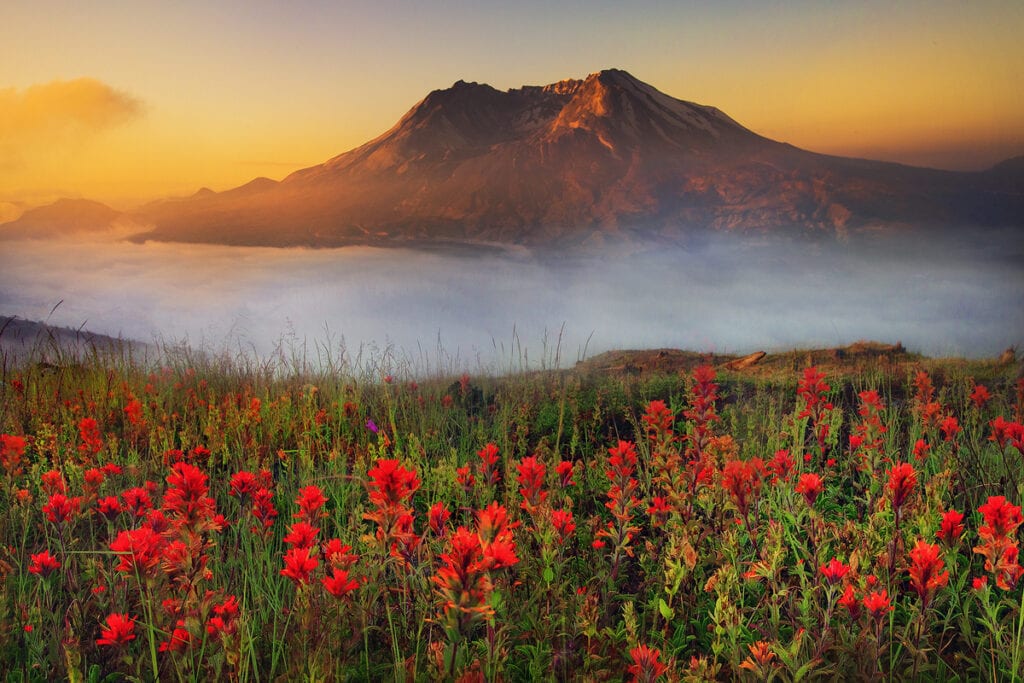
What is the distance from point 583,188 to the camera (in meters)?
78.8

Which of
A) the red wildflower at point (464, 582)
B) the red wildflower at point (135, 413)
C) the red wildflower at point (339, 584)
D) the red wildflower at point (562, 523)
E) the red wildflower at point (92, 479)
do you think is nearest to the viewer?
the red wildflower at point (464, 582)

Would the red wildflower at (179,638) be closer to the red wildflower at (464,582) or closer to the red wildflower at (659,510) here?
the red wildflower at (464,582)

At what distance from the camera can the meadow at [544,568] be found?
7.48ft

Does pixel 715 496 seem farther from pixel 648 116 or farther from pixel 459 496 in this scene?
pixel 648 116

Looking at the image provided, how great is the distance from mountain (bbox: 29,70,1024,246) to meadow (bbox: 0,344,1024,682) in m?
55.6

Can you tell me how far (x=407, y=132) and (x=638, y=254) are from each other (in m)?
29.1

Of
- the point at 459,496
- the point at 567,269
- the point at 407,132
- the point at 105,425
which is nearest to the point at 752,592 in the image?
the point at 459,496

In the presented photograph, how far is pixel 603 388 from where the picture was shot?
332 inches

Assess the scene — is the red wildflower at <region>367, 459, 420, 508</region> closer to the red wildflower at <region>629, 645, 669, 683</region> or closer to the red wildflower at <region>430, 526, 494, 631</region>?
the red wildflower at <region>430, 526, 494, 631</region>

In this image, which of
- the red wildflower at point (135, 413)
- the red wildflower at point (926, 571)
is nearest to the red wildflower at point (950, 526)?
the red wildflower at point (926, 571)

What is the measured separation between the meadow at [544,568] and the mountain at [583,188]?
5557cm

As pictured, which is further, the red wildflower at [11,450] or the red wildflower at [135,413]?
the red wildflower at [135,413]

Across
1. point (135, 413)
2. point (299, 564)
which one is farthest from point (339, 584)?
point (135, 413)

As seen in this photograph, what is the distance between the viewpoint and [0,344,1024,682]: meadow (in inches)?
89.8
